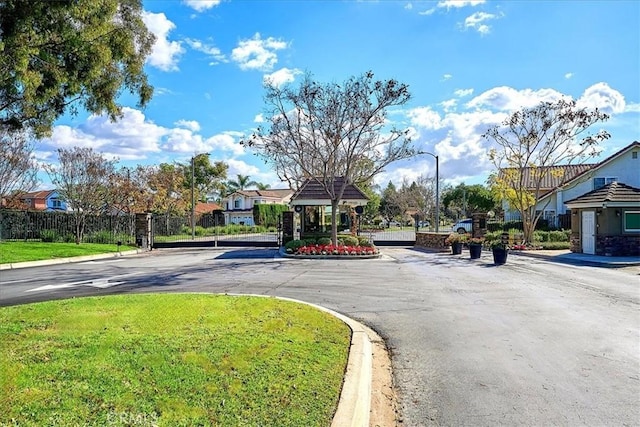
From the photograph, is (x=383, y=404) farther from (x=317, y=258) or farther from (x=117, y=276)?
(x=317, y=258)

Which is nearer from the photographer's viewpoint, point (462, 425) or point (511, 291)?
point (462, 425)

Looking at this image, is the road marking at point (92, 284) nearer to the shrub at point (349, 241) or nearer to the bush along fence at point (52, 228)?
the shrub at point (349, 241)

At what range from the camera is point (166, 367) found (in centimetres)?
488

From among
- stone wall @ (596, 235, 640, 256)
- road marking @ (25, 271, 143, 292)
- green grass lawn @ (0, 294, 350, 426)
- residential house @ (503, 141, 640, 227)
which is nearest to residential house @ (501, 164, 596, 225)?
residential house @ (503, 141, 640, 227)

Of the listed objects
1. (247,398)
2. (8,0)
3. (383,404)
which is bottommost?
(383,404)

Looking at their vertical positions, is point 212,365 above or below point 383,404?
above

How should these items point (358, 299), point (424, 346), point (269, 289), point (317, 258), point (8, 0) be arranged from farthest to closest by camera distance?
1. point (317, 258)
2. point (269, 289)
3. point (358, 299)
4. point (424, 346)
5. point (8, 0)

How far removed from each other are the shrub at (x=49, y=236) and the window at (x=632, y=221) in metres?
32.7

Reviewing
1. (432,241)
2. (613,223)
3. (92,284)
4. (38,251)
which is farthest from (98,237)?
(613,223)

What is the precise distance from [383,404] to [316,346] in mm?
1474

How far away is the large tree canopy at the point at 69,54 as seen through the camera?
6879mm

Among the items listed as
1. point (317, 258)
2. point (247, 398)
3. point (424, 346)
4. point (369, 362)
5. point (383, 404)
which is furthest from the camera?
point (317, 258)

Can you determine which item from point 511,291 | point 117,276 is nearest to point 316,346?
point 511,291

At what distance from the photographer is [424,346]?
716 centimetres
